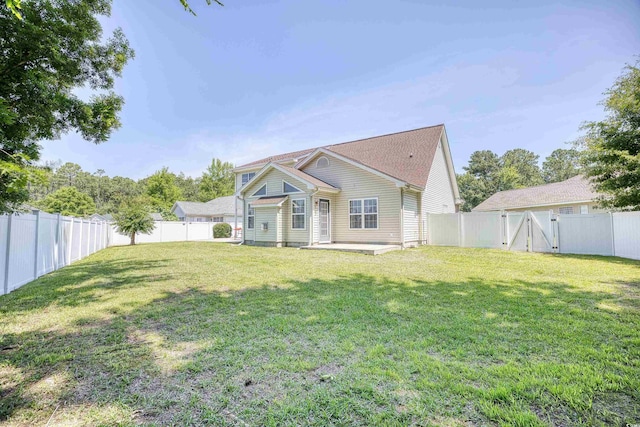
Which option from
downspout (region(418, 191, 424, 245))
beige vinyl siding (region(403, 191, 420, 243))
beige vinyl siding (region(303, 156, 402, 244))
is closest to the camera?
beige vinyl siding (region(303, 156, 402, 244))

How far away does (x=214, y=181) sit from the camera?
47.8 m

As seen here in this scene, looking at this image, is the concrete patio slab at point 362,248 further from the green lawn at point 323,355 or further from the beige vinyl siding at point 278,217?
the green lawn at point 323,355

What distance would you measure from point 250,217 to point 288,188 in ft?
10.6

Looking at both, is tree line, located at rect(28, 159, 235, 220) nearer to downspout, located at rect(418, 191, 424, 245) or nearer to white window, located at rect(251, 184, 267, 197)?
white window, located at rect(251, 184, 267, 197)

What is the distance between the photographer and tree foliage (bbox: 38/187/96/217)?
3959 cm

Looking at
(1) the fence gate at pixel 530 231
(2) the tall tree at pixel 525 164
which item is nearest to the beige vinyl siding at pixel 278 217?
(1) the fence gate at pixel 530 231

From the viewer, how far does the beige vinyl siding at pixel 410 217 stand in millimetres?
13219

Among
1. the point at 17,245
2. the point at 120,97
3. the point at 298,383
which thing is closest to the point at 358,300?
the point at 298,383

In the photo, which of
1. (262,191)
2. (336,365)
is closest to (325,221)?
(262,191)

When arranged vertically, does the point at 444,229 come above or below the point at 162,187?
below

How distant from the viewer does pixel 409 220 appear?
44.2 feet

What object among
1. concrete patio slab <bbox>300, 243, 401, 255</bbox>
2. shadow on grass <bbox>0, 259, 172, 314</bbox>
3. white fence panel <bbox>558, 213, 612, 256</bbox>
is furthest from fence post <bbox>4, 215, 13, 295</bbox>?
white fence panel <bbox>558, 213, 612, 256</bbox>

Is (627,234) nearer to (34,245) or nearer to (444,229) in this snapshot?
(444,229)

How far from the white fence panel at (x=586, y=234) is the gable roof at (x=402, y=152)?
5.87m
